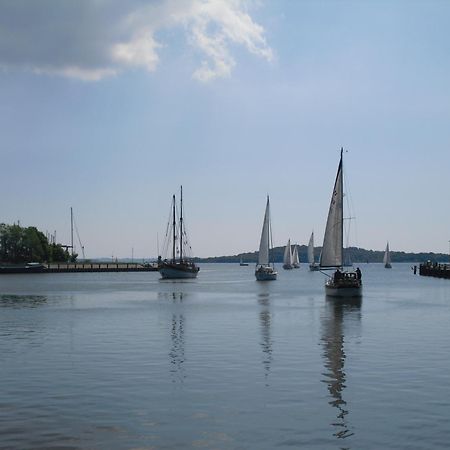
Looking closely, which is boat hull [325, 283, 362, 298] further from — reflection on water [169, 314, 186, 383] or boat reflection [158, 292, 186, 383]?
reflection on water [169, 314, 186, 383]

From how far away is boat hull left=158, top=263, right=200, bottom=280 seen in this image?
14338cm

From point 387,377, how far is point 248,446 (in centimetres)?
1022

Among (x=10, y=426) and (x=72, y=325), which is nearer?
(x=10, y=426)

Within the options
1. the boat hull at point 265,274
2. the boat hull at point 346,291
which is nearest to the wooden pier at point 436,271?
the boat hull at point 265,274

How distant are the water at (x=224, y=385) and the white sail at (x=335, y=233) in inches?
1091

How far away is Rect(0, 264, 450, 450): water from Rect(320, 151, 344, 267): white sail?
90.9 ft

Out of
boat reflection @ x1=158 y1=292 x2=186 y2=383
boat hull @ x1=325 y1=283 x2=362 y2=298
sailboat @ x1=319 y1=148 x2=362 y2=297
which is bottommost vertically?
boat reflection @ x1=158 y1=292 x2=186 y2=383

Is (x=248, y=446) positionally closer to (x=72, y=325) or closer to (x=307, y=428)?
(x=307, y=428)

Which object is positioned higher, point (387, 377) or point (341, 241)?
point (341, 241)

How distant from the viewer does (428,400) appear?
20.3m

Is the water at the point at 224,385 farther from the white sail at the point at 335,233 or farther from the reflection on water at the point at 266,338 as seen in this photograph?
the white sail at the point at 335,233

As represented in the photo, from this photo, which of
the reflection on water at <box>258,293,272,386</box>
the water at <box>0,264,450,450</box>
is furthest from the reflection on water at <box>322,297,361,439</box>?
the reflection on water at <box>258,293,272,386</box>

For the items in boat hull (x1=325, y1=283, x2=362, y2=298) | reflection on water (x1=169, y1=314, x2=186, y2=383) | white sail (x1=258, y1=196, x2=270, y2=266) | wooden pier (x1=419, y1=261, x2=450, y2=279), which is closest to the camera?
reflection on water (x1=169, y1=314, x2=186, y2=383)

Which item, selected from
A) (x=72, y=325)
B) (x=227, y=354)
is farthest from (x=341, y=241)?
(x=227, y=354)
